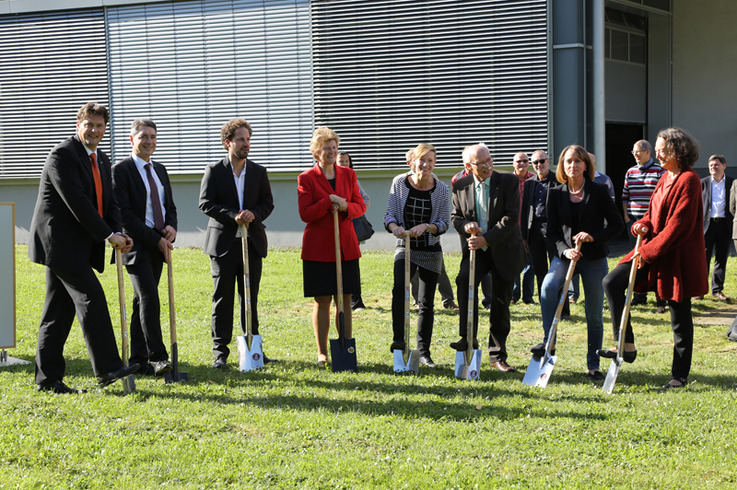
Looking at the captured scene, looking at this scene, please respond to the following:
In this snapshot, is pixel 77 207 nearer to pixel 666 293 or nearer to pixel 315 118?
pixel 666 293

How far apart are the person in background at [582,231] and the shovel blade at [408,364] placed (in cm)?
106

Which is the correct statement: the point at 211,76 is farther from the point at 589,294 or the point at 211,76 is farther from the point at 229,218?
the point at 589,294

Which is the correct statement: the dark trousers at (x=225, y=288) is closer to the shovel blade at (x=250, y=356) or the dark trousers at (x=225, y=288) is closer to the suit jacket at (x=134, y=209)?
the shovel blade at (x=250, y=356)

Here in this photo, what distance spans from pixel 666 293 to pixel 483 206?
68.9 inches

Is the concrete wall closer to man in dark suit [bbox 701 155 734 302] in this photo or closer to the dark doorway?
the dark doorway

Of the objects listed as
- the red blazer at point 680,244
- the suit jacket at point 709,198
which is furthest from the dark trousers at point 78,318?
the suit jacket at point 709,198

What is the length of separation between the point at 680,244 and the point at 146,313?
183 inches

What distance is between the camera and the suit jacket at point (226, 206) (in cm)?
784

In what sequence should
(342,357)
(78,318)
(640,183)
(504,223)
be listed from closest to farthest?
(78,318), (504,223), (342,357), (640,183)

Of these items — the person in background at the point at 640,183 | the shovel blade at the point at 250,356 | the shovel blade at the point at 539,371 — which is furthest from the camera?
the person in background at the point at 640,183

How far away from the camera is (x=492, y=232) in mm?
7379

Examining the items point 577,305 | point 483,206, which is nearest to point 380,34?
point 577,305

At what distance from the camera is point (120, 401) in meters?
6.48

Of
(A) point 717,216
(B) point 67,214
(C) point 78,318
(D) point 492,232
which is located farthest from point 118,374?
(A) point 717,216
